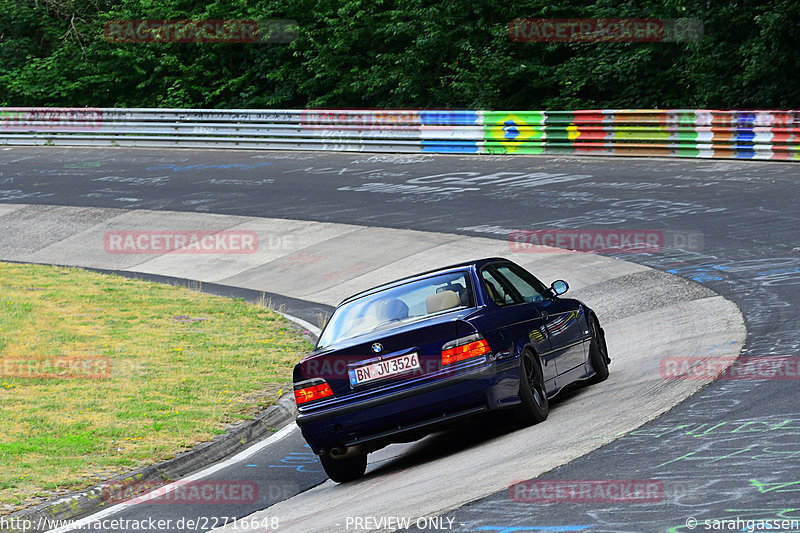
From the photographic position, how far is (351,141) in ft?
99.6

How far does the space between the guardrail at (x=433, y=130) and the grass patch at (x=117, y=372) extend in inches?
428

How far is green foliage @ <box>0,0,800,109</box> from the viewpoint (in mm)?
27922

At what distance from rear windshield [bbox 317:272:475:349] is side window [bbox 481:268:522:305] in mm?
189

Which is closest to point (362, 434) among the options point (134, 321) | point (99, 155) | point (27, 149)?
point (134, 321)

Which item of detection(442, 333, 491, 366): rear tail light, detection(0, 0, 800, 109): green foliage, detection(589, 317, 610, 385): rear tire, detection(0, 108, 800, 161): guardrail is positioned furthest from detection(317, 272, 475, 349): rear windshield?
detection(0, 0, 800, 109): green foliage

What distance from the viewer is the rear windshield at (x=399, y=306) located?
8.69 metres

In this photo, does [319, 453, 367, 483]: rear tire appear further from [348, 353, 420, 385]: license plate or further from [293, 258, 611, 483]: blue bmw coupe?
[348, 353, 420, 385]: license plate

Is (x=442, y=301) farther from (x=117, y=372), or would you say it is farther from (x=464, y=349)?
(x=117, y=372)

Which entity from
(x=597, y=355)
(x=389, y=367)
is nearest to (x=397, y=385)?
(x=389, y=367)

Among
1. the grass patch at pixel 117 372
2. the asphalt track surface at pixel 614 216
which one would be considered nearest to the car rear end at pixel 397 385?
the asphalt track surface at pixel 614 216

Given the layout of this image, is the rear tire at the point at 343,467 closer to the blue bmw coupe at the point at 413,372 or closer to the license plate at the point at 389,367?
the blue bmw coupe at the point at 413,372

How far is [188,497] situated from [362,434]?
1382mm

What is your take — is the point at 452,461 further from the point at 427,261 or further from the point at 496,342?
the point at 427,261

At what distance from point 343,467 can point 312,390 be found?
63cm
